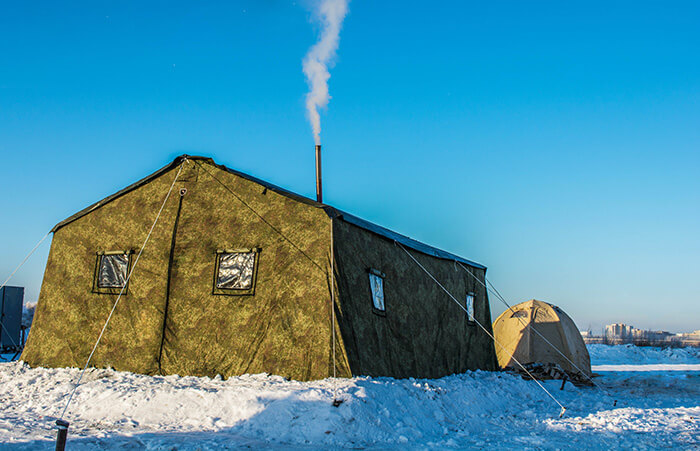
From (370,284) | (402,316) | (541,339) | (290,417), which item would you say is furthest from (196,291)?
(541,339)

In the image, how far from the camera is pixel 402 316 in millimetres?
11406

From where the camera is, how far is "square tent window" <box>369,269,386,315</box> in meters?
10.4

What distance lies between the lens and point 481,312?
15.9 meters

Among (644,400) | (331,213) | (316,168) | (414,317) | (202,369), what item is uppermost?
(316,168)

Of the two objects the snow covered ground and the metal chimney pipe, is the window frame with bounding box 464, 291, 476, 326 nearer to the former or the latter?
the snow covered ground

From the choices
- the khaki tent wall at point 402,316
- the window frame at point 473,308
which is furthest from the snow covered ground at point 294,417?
the window frame at point 473,308

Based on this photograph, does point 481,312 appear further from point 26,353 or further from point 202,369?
point 26,353

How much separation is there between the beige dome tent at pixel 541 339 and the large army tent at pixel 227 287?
695cm

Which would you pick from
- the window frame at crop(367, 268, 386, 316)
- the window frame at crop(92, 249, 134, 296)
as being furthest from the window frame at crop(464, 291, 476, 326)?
the window frame at crop(92, 249, 134, 296)

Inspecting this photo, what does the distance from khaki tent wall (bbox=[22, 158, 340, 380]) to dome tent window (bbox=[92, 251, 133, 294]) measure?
0.59 feet

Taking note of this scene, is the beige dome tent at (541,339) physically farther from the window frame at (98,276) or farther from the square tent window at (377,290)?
the window frame at (98,276)

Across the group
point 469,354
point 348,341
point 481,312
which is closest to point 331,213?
point 348,341

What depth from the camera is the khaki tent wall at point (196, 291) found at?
374 inches

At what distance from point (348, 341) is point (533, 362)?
10.9 meters
